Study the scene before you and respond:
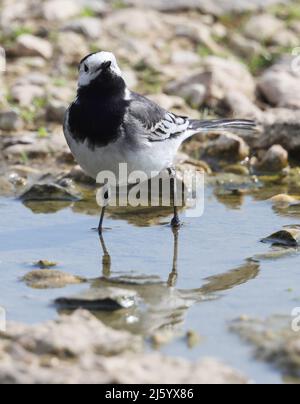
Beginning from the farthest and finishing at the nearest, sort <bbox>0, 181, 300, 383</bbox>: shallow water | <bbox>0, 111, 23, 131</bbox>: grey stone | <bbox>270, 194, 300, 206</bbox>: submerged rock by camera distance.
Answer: <bbox>0, 111, 23, 131</bbox>: grey stone, <bbox>270, 194, 300, 206</bbox>: submerged rock, <bbox>0, 181, 300, 383</bbox>: shallow water

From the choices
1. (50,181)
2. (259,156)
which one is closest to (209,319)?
(50,181)

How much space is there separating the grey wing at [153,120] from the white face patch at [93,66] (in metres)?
0.35

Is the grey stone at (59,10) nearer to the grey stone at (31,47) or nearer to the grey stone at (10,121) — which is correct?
the grey stone at (31,47)

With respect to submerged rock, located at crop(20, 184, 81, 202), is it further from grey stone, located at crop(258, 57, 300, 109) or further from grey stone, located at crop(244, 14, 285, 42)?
grey stone, located at crop(244, 14, 285, 42)


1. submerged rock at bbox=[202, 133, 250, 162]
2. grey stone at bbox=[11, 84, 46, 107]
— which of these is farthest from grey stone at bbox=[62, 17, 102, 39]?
submerged rock at bbox=[202, 133, 250, 162]

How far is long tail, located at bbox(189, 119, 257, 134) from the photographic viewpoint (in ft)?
28.5

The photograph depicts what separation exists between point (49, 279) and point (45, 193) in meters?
2.18

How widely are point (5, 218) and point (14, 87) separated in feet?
9.81

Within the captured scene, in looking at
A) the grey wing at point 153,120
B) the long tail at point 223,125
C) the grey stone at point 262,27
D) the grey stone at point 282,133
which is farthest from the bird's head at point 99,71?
the grey stone at point 262,27

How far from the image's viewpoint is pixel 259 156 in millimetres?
9711

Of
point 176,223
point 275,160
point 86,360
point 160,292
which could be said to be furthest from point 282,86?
point 86,360

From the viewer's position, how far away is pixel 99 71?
719 centimetres
